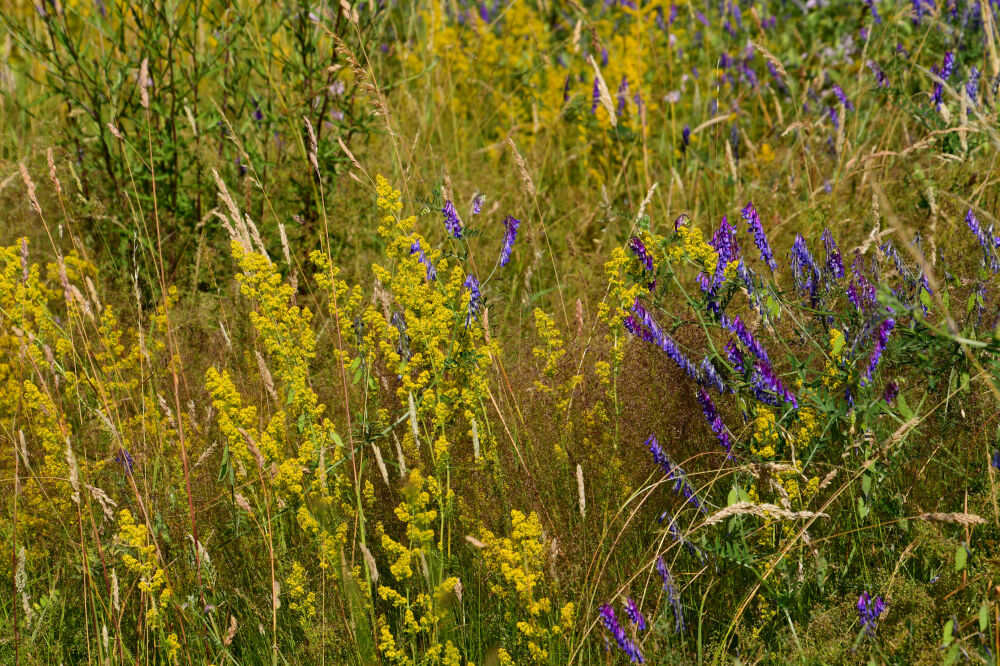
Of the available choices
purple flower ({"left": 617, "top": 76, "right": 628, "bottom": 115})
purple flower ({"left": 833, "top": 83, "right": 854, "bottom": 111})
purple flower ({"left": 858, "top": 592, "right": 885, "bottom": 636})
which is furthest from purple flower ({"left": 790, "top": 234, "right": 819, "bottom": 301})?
purple flower ({"left": 617, "top": 76, "right": 628, "bottom": 115})

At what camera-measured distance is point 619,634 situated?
1.67 m

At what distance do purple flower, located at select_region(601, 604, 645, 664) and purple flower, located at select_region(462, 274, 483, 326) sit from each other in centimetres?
71

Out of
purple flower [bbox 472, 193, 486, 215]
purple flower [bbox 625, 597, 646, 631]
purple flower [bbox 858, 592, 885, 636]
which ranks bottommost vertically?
purple flower [bbox 858, 592, 885, 636]

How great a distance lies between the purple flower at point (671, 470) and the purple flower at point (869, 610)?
32cm

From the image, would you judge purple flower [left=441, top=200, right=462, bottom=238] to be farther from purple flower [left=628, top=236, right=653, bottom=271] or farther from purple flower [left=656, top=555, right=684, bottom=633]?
purple flower [left=656, top=555, right=684, bottom=633]

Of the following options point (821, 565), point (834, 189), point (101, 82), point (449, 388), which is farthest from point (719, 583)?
point (101, 82)

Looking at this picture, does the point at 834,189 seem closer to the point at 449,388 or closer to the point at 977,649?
the point at 449,388

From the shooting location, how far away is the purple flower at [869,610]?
168cm

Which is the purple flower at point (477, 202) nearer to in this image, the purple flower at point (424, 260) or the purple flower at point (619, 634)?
the purple flower at point (424, 260)

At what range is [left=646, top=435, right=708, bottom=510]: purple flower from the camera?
1.87m

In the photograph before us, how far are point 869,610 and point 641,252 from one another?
81 centimetres

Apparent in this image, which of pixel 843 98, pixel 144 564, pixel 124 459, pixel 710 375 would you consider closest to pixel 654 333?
pixel 710 375

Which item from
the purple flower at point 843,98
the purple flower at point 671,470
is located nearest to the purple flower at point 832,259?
the purple flower at point 671,470

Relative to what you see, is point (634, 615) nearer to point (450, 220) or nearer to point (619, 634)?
point (619, 634)
